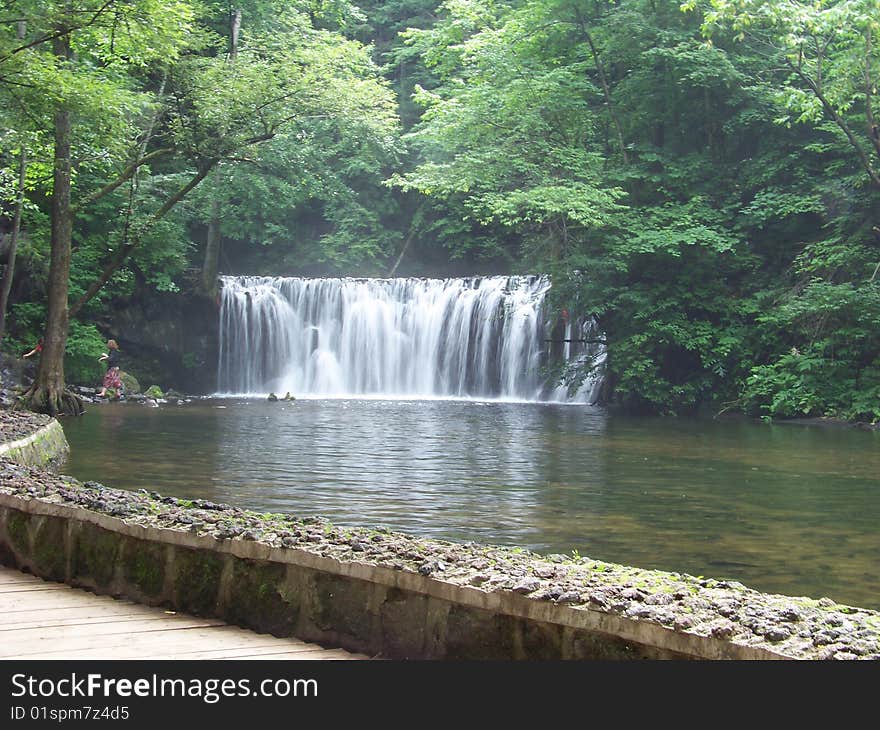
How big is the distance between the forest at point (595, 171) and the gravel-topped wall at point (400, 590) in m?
11.7

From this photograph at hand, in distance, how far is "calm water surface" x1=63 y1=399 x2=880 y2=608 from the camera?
7.77 metres

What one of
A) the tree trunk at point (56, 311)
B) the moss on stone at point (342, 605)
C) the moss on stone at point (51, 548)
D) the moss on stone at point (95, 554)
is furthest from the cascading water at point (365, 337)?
the moss on stone at point (342, 605)

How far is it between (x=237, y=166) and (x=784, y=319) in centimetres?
1516

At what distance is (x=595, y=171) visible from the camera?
2352 cm

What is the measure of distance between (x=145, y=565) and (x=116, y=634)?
0.66m

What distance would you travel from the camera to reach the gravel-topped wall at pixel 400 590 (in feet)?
9.87

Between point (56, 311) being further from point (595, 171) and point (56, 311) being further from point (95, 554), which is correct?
point (95, 554)

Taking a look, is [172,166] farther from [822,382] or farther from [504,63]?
[822,382]

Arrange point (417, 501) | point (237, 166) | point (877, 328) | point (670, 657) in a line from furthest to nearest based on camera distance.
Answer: point (237, 166) → point (877, 328) → point (417, 501) → point (670, 657)

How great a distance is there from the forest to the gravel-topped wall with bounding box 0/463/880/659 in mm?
11675

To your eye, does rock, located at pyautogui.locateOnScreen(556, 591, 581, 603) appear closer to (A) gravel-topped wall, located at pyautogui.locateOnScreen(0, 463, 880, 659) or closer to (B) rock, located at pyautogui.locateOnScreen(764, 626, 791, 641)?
(A) gravel-topped wall, located at pyautogui.locateOnScreen(0, 463, 880, 659)

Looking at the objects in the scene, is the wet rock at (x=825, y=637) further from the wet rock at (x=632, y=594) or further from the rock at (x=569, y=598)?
the rock at (x=569, y=598)

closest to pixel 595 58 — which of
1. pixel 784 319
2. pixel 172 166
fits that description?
pixel 784 319

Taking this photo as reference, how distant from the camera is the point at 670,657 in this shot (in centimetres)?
292
